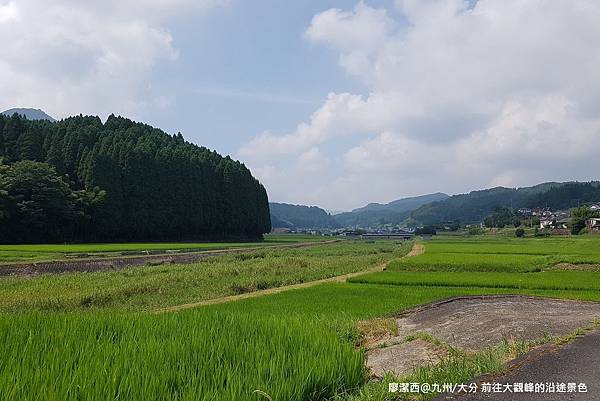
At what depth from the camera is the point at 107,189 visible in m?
57.1

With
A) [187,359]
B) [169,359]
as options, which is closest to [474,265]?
[187,359]

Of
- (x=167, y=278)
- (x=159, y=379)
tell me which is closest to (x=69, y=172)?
(x=167, y=278)

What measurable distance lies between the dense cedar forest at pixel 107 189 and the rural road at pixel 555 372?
166 feet

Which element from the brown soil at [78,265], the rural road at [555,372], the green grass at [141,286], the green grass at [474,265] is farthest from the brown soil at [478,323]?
the brown soil at [78,265]

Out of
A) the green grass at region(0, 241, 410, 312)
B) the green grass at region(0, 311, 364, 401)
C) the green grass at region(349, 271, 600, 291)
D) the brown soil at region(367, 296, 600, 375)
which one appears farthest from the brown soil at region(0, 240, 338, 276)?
the brown soil at region(367, 296, 600, 375)

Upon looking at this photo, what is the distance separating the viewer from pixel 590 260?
2553cm

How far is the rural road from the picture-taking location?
4.34 m

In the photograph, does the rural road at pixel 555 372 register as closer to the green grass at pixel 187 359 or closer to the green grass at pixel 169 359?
the green grass at pixel 187 359

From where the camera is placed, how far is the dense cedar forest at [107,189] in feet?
161

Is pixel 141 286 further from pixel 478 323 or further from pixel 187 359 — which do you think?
pixel 187 359

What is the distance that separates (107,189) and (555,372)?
58.8m

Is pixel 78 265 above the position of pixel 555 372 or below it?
below

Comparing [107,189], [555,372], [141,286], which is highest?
[107,189]

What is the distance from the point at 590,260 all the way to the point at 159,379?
27.8m
